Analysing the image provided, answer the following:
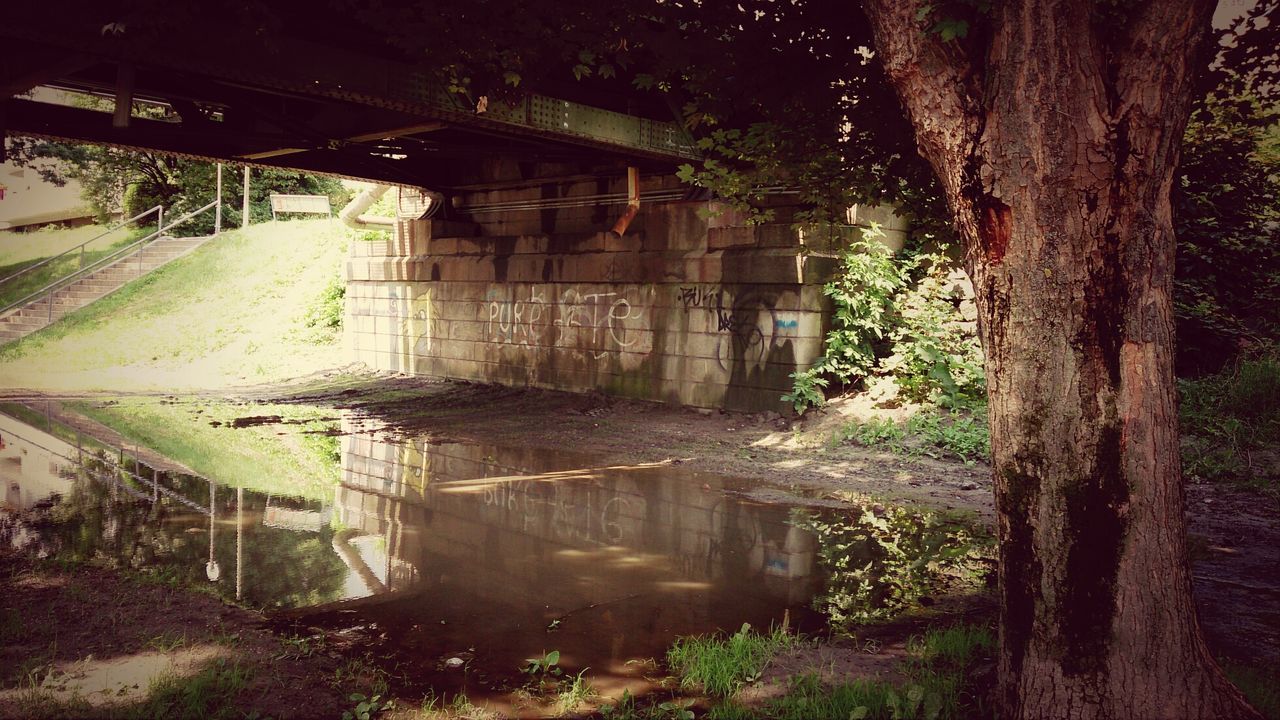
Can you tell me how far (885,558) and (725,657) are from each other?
8.22 ft

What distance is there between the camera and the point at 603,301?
14172mm

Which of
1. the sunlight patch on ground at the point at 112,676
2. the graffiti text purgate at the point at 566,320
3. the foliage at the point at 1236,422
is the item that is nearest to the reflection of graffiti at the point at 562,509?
the sunlight patch on ground at the point at 112,676

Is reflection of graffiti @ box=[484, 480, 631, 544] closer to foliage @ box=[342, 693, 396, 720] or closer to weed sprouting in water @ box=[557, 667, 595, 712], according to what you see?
weed sprouting in water @ box=[557, 667, 595, 712]

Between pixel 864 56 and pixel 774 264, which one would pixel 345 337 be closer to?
pixel 774 264

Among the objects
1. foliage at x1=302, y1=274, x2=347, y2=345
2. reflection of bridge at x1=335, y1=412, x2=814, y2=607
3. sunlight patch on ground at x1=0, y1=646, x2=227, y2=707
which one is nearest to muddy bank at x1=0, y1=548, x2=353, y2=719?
sunlight patch on ground at x1=0, y1=646, x2=227, y2=707

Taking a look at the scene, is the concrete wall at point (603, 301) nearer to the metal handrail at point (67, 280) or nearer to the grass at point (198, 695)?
the grass at point (198, 695)

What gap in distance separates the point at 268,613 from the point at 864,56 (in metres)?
5.29

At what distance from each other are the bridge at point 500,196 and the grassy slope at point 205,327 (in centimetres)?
478

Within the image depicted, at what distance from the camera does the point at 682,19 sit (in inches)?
239

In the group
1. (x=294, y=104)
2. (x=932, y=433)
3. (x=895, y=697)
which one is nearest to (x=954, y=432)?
(x=932, y=433)

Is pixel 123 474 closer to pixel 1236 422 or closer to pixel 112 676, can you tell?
pixel 112 676

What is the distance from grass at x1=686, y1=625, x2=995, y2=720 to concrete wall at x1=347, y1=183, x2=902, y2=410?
229 inches

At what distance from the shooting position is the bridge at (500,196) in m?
8.34

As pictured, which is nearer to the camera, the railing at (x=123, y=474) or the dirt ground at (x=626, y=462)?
the dirt ground at (x=626, y=462)
